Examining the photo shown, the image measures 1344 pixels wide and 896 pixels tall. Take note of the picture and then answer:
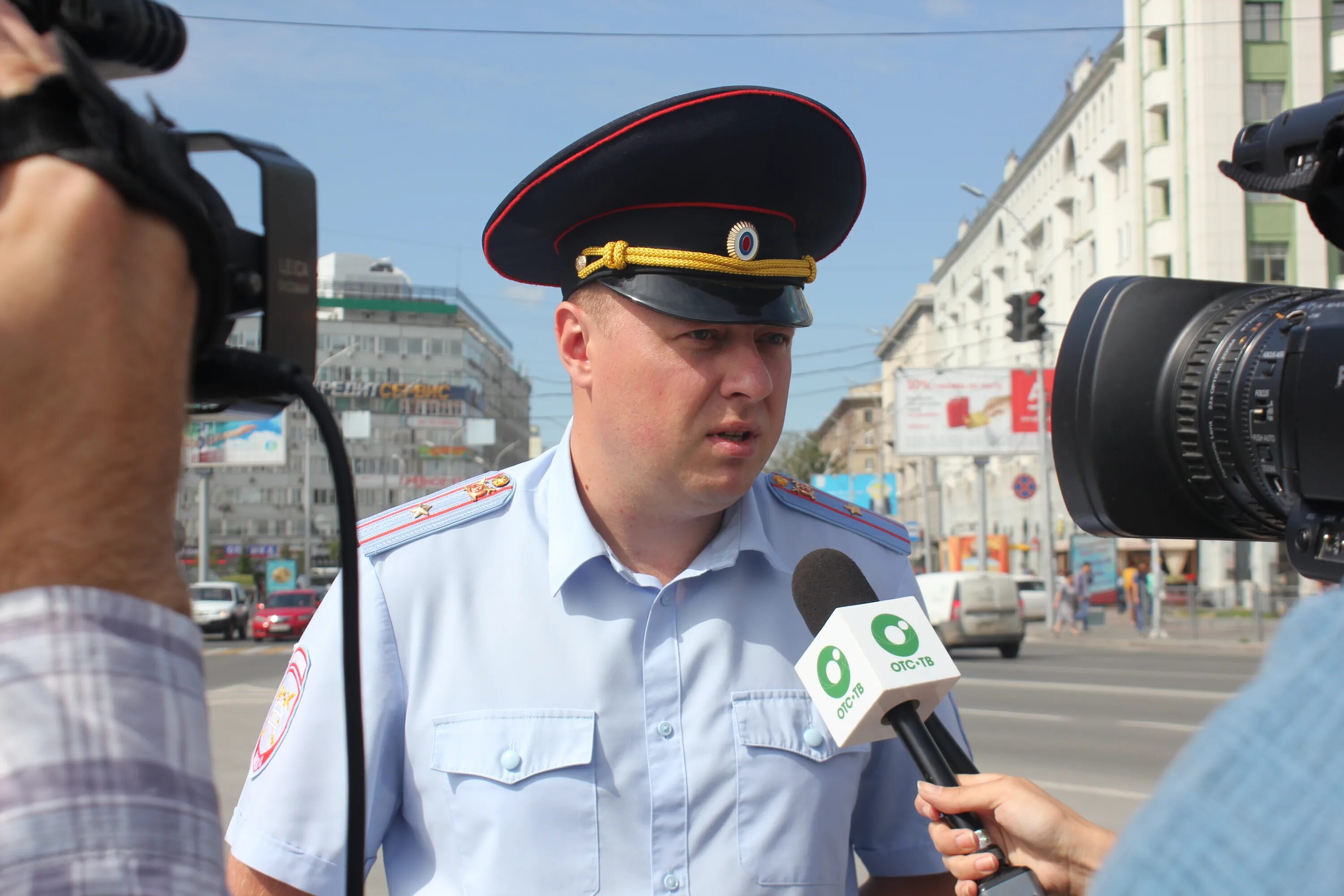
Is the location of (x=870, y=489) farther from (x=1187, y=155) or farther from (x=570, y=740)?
(x=570, y=740)

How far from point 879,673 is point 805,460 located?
7221 centimetres

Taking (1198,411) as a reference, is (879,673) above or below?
below

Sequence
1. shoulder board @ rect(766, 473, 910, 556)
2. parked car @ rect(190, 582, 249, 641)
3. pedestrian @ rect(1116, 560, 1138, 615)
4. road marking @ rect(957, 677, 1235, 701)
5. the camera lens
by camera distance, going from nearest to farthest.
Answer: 1. the camera lens
2. shoulder board @ rect(766, 473, 910, 556)
3. road marking @ rect(957, 677, 1235, 701)
4. pedestrian @ rect(1116, 560, 1138, 615)
5. parked car @ rect(190, 582, 249, 641)

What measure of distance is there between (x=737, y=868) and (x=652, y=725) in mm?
233

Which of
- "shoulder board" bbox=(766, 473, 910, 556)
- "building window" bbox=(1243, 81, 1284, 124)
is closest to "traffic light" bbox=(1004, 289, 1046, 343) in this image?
"building window" bbox=(1243, 81, 1284, 124)

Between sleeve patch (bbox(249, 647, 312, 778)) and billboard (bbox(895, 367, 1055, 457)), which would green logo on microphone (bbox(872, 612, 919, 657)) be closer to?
sleeve patch (bbox(249, 647, 312, 778))

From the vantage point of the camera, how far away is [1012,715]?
34.4 feet

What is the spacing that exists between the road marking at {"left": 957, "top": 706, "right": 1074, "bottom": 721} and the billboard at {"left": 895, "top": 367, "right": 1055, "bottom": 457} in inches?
832

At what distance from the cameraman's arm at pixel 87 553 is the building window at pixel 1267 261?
34.4m

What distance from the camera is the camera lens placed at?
1529 mm

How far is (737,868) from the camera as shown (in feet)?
5.90

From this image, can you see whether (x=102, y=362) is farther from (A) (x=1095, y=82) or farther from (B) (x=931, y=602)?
(A) (x=1095, y=82)

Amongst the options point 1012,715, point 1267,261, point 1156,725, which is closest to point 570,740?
point 1156,725

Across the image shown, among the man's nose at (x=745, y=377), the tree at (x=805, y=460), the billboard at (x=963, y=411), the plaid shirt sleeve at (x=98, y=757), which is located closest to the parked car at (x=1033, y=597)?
the billboard at (x=963, y=411)
